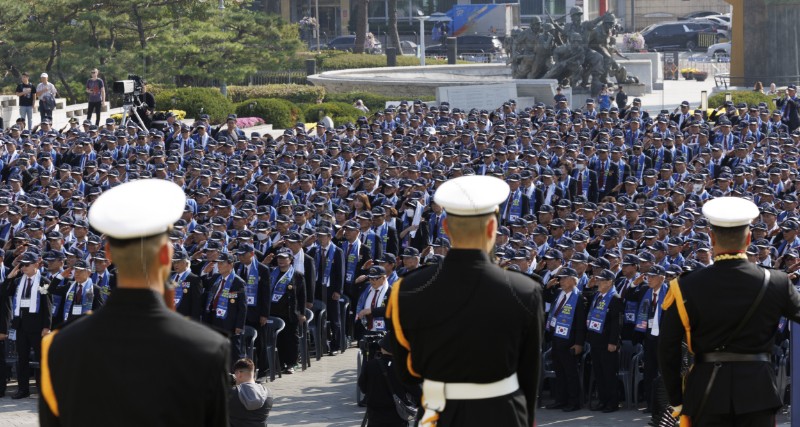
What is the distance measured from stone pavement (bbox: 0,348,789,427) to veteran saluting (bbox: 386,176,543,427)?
26.7 ft

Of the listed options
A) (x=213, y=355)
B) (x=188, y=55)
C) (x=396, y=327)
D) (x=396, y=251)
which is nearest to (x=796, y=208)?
(x=396, y=251)

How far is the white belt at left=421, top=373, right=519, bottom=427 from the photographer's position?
5.24m

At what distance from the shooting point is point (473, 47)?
221ft

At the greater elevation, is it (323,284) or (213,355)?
(213,355)

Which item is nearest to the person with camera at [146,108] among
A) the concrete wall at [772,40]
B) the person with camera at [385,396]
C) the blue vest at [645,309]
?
the blue vest at [645,309]

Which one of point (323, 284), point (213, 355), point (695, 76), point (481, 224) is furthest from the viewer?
point (695, 76)

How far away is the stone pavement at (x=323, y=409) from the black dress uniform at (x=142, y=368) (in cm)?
929

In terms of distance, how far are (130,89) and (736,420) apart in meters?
23.5

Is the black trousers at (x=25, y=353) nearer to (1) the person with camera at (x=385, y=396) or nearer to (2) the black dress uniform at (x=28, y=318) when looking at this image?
(2) the black dress uniform at (x=28, y=318)

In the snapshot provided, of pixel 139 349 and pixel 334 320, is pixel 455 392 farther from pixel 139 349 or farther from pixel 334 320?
pixel 334 320

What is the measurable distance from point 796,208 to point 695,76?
3573cm

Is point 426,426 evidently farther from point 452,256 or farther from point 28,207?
point 28,207

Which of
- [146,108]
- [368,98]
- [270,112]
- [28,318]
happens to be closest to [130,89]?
[146,108]

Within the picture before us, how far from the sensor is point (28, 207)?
19.7 meters
